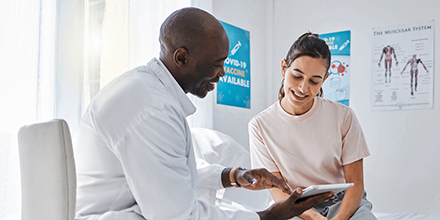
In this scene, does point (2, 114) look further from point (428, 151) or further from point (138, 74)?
point (428, 151)

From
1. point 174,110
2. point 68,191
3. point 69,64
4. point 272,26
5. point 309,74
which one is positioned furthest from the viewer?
point 272,26

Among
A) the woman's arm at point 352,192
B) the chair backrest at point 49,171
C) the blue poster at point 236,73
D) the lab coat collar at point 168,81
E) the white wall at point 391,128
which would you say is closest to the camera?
the chair backrest at point 49,171

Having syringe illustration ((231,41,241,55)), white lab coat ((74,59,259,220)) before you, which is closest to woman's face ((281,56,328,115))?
white lab coat ((74,59,259,220))

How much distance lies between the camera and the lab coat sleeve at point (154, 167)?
2.67 ft

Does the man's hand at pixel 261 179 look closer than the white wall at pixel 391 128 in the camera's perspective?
Yes

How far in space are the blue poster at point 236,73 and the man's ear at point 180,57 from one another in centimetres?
176

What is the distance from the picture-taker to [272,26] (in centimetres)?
345

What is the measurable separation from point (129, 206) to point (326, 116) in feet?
3.16

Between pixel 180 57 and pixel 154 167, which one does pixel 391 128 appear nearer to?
pixel 180 57

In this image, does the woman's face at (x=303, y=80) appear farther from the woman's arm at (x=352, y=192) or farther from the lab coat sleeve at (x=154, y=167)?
the lab coat sleeve at (x=154, y=167)

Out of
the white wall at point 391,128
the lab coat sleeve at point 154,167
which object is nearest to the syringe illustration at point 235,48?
the white wall at point 391,128

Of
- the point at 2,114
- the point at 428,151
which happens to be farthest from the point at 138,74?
the point at 428,151

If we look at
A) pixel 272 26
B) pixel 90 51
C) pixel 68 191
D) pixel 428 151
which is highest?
pixel 272 26

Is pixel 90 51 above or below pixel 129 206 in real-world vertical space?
above
